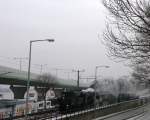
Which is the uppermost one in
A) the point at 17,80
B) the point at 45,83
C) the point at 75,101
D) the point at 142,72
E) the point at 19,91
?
the point at 17,80

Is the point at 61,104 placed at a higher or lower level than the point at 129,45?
lower

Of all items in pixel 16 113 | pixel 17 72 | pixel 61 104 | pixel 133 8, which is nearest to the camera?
pixel 133 8

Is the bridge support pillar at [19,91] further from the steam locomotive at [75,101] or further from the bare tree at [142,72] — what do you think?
the bare tree at [142,72]

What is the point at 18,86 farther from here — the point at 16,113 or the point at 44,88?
the point at 16,113

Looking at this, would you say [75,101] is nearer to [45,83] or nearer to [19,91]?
[19,91]

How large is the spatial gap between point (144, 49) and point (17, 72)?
5879cm

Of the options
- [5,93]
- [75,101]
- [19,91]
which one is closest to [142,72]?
[75,101]

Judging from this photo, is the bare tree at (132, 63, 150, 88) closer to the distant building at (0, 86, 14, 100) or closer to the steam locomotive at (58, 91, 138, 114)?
the steam locomotive at (58, 91, 138, 114)

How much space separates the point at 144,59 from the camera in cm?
1426

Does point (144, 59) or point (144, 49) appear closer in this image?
point (144, 49)

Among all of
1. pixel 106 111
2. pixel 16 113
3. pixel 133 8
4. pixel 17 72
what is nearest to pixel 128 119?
pixel 106 111

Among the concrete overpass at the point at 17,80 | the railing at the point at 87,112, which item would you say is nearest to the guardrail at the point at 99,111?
the railing at the point at 87,112

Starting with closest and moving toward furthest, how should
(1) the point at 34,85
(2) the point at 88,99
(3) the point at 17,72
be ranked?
(2) the point at 88,99 → (3) the point at 17,72 → (1) the point at 34,85

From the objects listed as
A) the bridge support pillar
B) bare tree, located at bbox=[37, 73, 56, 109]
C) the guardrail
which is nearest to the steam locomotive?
the guardrail
